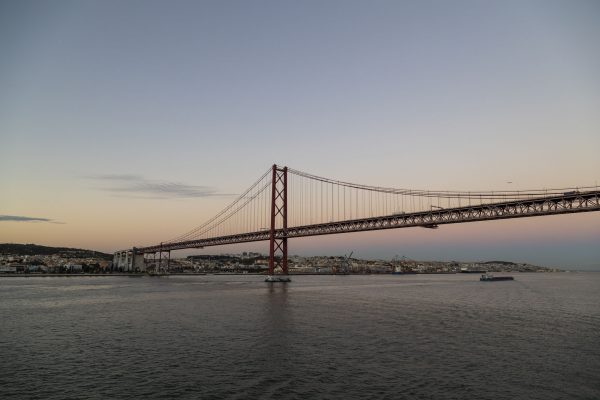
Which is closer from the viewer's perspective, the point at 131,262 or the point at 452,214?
the point at 452,214

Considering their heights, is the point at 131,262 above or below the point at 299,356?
above

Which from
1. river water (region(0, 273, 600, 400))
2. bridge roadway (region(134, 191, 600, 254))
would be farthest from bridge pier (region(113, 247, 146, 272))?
river water (region(0, 273, 600, 400))

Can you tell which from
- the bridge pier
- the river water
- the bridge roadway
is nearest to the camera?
the river water

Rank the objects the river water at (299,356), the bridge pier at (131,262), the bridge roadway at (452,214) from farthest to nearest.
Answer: the bridge pier at (131,262) < the bridge roadway at (452,214) < the river water at (299,356)

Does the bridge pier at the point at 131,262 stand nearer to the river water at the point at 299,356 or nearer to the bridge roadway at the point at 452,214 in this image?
the bridge roadway at the point at 452,214

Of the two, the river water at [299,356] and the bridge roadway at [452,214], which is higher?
the bridge roadway at [452,214]

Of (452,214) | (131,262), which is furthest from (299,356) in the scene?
(131,262)

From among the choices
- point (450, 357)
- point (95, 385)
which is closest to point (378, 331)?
point (450, 357)

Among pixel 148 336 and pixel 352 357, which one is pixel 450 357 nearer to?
pixel 352 357

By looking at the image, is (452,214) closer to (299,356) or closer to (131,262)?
(299,356)

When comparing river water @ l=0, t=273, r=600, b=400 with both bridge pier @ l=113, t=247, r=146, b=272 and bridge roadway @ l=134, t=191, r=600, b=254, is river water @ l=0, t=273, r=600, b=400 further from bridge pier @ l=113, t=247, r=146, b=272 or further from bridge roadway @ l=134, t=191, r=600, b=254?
bridge pier @ l=113, t=247, r=146, b=272

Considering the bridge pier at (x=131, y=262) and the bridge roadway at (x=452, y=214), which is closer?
the bridge roadway at (x=452, y=214)

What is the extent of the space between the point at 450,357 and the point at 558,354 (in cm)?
525

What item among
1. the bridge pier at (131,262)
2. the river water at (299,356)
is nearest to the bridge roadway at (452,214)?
the river water at (299,356)
